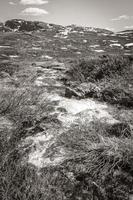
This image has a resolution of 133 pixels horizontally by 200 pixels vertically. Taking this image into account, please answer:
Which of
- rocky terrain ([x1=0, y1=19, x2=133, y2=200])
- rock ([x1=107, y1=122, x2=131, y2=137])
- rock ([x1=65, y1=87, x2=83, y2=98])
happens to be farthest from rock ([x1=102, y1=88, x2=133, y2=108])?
rock ([x1=107, y1=122, x2=131, y2=137])

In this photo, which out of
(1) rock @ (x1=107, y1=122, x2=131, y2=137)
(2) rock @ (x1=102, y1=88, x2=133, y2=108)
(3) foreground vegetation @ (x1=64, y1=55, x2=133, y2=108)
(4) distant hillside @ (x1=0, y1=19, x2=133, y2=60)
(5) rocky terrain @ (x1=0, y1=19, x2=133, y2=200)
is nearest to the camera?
(5) rocky terrain @ (x1=0, y1=19, x2=133, y2=200)

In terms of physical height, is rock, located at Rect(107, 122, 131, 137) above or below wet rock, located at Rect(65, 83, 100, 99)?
below

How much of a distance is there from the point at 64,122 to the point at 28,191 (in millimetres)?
1920

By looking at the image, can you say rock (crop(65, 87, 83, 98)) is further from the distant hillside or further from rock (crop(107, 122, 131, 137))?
the distant hillside

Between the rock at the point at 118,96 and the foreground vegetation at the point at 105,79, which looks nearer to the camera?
the rock at the point at 118,96

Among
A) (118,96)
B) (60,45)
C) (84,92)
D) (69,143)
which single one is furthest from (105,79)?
(60,45)

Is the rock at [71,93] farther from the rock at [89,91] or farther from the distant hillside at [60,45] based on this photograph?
the distant hillside at [60,45]

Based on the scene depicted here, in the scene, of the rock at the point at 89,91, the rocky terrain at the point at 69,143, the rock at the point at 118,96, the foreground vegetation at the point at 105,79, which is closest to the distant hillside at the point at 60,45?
the foreground vegetation at the point at 105,79

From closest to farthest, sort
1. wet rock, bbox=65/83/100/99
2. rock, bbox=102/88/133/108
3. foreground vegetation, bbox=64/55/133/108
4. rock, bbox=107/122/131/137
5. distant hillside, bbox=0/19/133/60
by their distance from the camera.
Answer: rock, bbox=107/122/131/137 < rock, bbox=102/88/133/108 < foreground vegetation, bbox=64/55/133/108 < wet rock, bbox=65/83/100/99 < distant hillside, bbox=0/19/133/60

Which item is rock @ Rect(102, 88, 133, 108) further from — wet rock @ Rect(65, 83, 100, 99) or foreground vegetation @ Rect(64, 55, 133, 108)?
wet rock @ Rect(65, 83, 100, 99)

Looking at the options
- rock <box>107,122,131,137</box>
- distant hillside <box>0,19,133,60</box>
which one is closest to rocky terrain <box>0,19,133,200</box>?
rock <box>107,122,131,137</box>

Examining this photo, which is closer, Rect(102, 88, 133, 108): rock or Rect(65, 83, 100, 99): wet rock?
Rect(102, 88, 133, 108): rock

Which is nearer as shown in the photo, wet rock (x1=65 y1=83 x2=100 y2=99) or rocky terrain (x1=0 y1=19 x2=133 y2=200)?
rocky terrain (x1=0 y1=19 x2=133 y2=200)

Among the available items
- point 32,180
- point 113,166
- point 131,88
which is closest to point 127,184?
point 113,166
